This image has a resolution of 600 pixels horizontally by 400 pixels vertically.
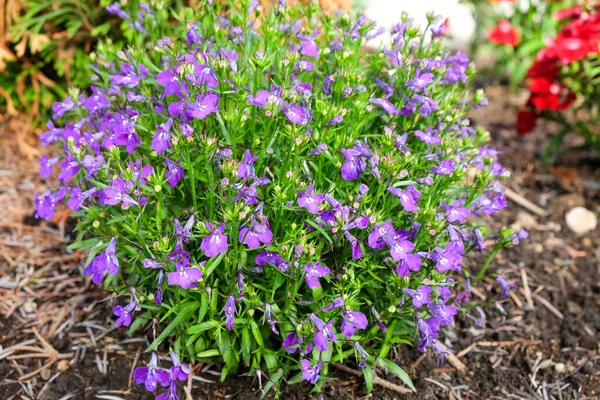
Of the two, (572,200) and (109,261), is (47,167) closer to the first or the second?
(109,261)

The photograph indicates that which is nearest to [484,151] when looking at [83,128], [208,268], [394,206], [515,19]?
[394,206]

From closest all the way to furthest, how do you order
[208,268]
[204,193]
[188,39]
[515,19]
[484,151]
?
[208,268] → [204,193] → [188,39] → [484,151] → [515,19]

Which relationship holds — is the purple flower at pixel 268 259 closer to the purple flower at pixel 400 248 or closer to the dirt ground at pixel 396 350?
the purple flower at pixel 400 248

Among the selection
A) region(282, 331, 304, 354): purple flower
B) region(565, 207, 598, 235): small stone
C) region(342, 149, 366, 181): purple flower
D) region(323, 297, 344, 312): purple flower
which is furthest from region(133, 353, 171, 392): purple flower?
region(565, 207, 598, 235): small stone

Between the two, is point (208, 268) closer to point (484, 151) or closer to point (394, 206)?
point (394, 206)

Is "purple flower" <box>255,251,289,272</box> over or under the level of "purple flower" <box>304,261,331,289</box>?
under

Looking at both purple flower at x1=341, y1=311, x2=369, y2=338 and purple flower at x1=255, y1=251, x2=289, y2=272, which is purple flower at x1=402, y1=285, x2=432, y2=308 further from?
purple flower at x1=255, y1=251, x2=289, y2=272
